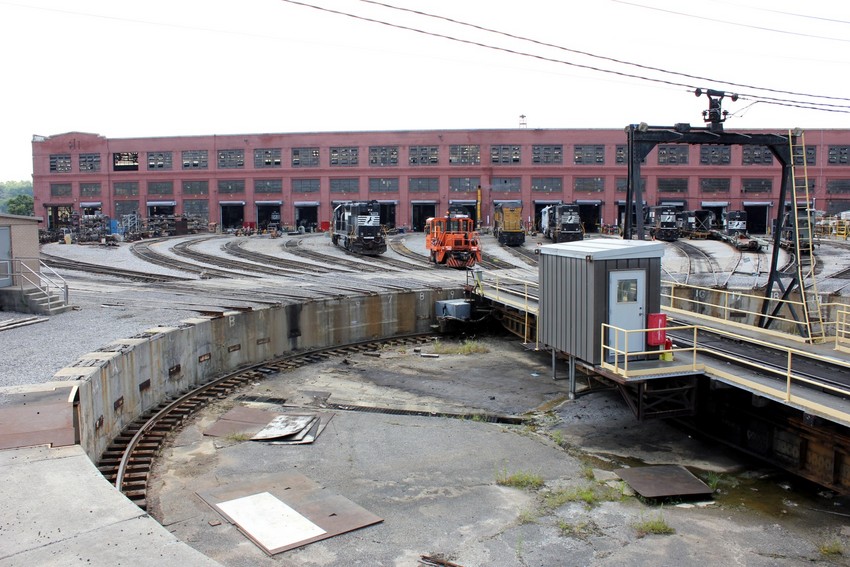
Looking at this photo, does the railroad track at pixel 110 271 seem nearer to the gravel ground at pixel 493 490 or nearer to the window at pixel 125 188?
the gravel ground at pixel 493 490

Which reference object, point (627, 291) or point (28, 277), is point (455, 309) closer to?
point (627, 291)

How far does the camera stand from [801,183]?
64.2 meters

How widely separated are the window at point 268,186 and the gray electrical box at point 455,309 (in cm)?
4940

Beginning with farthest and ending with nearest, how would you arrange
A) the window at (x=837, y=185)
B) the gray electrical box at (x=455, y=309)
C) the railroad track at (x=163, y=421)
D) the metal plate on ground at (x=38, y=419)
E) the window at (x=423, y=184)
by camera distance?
the window at (x=423, y=184) < the window at (x=837, y=185) < the gray electrical box at (x=455, y=309) < the railroad track at (x=163, y=421) < the metal plate on ground at (x=38, y=419)

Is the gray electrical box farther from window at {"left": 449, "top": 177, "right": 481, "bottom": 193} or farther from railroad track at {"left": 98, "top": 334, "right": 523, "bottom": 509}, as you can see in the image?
window at {"left": 449, "top": 177, "right": 481, "bottom": 193}

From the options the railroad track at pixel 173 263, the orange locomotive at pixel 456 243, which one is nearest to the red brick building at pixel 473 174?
the railroad track at pixel 173 263

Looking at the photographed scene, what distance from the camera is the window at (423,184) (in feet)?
229

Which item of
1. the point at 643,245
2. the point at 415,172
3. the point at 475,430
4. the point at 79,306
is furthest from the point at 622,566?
the point at 415,172

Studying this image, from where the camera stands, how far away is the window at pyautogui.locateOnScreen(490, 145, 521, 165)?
69812 millimetres

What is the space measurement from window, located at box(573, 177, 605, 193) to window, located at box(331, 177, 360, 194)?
875 inches

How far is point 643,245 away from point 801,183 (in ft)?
195

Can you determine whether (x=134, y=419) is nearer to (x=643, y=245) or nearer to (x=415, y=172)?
(x=643, y=245)

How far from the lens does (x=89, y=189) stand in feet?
241

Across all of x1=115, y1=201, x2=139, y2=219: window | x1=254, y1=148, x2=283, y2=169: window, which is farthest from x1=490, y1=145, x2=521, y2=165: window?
x1=115, y1=201, x2=139, y2=219: window
